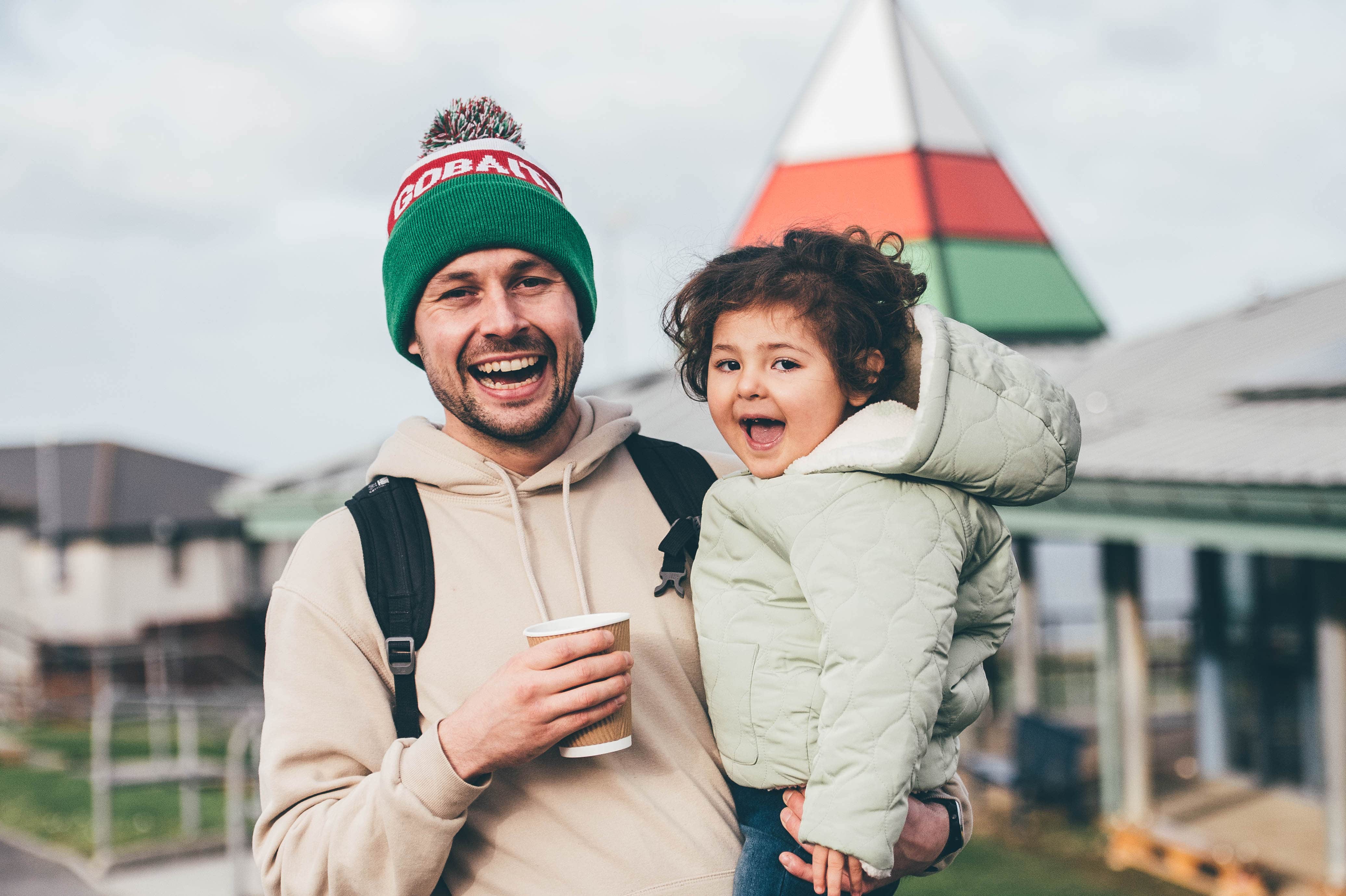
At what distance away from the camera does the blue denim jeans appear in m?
1.86

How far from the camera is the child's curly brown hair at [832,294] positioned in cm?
205

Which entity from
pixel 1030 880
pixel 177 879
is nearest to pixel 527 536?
pixel 1030 880

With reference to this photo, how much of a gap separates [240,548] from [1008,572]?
27.2 m

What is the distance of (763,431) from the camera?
81.6 inches

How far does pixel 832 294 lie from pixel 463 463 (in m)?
0.74

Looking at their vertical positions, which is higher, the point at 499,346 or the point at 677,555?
the point at 499,346

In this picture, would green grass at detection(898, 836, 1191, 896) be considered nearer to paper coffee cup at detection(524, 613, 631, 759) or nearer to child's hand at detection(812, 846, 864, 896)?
child's hand at detection(812, 846, 864, 896)

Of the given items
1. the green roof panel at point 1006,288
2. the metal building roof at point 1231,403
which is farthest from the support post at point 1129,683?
the green roof panel at point 1006,288

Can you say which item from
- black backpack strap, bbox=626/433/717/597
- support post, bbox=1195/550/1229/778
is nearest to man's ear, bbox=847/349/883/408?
black backpack strap, bbox=626/433/717/597

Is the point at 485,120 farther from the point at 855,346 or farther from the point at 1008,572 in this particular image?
the point at 1008,572

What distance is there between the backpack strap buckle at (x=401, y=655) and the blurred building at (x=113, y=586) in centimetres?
2452

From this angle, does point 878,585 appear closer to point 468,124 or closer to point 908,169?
point 468,124

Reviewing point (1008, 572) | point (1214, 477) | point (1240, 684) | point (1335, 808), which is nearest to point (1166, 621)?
point (1240, 684)

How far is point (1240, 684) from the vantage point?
10.1m
